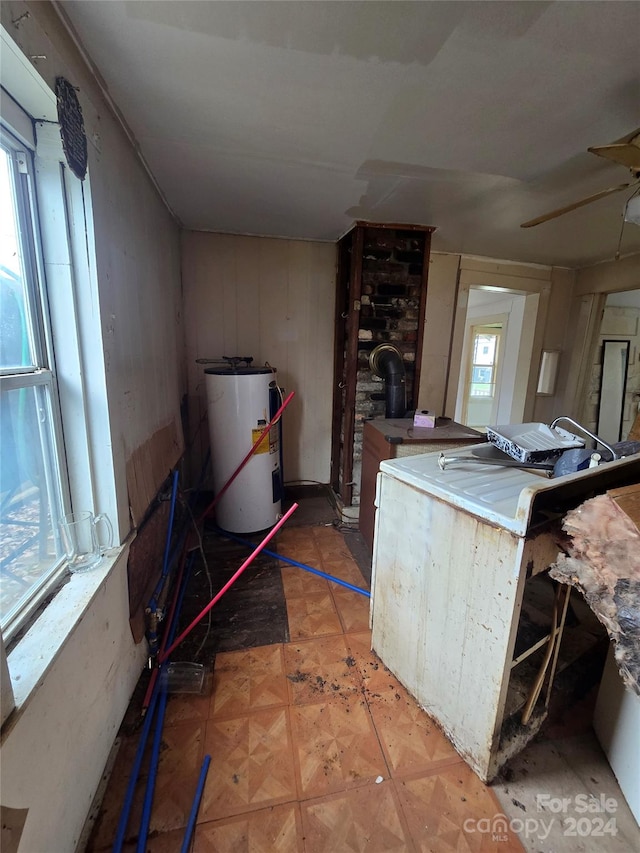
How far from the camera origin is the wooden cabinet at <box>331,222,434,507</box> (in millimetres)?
2574

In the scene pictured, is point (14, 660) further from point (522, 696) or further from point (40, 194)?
point (522, 696)

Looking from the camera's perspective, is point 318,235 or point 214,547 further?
point 318,235

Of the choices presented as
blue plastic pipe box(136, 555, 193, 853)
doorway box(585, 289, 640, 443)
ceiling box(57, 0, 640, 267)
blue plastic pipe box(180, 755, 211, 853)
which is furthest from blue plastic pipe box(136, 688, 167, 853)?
doorway box(585, 289, 640, 443)

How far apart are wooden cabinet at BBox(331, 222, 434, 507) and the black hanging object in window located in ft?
5.90

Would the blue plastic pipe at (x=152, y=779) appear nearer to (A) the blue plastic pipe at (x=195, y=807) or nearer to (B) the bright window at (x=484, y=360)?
(A) the blue plastic pipe at (x=195, y=807)

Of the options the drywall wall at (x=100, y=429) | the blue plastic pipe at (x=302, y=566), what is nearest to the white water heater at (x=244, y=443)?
the blue plastic pipe at (x=302, y=566)

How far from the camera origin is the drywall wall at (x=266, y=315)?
276 centimetres

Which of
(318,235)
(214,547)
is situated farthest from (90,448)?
(318,235)

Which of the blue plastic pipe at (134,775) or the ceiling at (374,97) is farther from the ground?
the ceiling at (374,97)

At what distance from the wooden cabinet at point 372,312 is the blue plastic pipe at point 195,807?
1853mm

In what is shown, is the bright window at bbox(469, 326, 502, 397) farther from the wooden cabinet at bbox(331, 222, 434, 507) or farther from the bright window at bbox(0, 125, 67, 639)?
the bright window at bbox(0, 125, 67, 639)

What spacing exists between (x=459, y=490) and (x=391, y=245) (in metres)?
2.14

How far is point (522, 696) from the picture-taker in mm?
1223

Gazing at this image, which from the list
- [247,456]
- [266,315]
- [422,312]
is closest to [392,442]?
[247,456]
